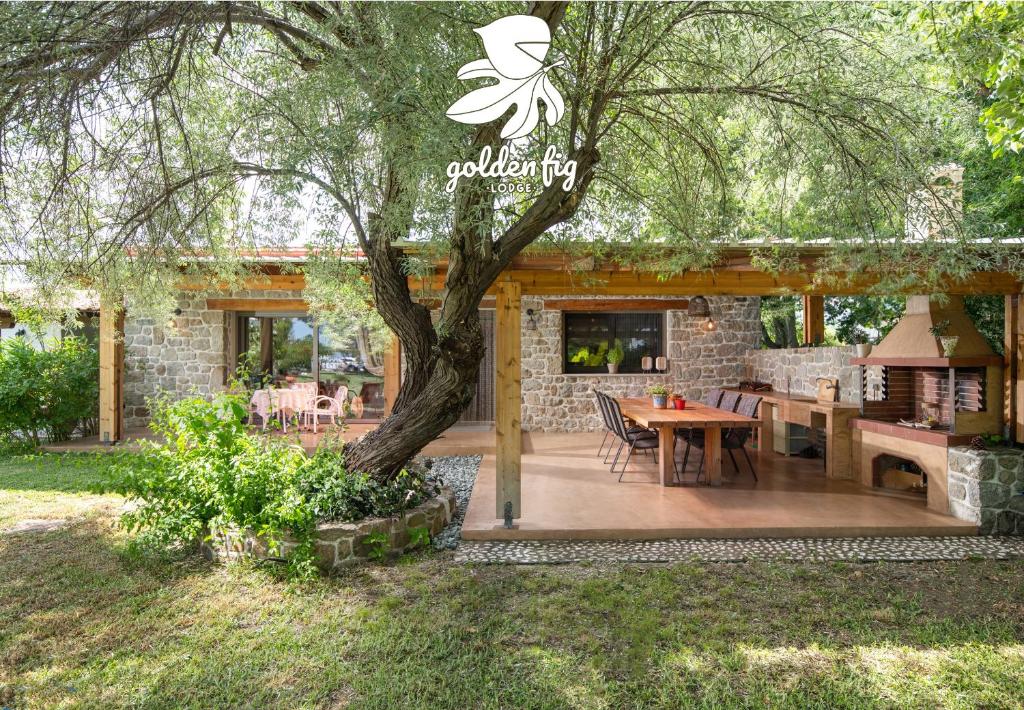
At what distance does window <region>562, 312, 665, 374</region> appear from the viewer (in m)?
9.88

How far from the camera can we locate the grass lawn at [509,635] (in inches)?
101

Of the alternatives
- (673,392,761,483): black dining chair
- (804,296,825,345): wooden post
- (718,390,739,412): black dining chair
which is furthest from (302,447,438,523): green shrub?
(804,296,825,345): wooden post

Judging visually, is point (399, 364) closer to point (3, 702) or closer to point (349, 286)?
point (349, 286)

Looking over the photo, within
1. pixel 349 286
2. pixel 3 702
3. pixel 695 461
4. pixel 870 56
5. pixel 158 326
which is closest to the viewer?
pixel 3 702

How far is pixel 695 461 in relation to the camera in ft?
22.9

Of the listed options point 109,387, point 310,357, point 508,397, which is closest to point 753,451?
point 508,397

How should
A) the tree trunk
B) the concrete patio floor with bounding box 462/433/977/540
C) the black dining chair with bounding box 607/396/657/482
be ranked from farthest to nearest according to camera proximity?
the black dining chair with bounding box 607/396/657/482 → the concrete patio floor with bounding box 462/433/977/540 → the tree trunk

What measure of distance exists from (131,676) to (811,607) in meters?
3.41

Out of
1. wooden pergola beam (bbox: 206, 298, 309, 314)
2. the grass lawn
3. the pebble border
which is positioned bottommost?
the grass lawn

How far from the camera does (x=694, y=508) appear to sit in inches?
195

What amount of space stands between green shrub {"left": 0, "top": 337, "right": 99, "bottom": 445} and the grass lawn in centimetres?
478

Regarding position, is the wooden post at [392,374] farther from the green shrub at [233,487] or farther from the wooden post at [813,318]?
the wooden post at [813,318]

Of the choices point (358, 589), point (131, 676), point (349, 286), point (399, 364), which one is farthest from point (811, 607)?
point (399, 364)

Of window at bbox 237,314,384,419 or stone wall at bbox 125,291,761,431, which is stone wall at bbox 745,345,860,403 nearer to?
stone wall at bbox 125,291,761,431
